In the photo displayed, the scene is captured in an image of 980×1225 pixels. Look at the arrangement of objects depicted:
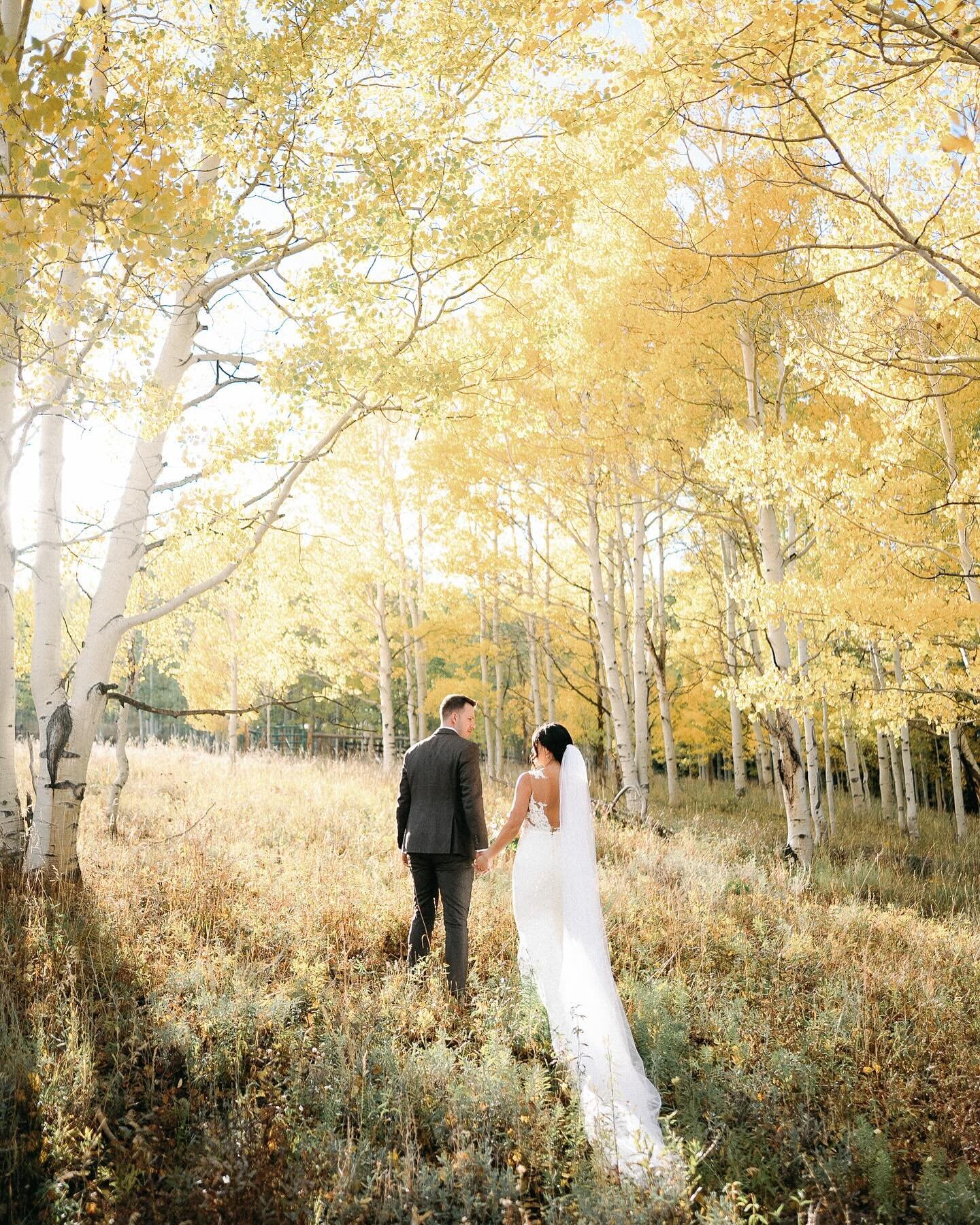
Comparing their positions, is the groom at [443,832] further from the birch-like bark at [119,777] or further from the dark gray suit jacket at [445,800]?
the birch-like bark at [119,777]

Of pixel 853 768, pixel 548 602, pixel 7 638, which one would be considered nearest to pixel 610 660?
pixel 548 602

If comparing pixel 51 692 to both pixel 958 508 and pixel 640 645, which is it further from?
pixel 958 508

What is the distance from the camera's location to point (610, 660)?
10.1m

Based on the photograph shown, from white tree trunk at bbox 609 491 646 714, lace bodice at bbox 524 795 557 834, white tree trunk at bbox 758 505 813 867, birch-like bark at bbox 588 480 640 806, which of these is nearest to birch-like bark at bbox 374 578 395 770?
white tree trunk at bbox 609 491 646 714

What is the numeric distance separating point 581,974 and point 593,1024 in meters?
0.26

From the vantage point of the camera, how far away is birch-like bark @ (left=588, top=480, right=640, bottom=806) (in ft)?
32.9

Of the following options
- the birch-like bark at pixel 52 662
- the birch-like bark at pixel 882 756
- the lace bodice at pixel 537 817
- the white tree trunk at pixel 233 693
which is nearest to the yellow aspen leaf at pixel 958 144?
the lace bodice at pixel 537 817

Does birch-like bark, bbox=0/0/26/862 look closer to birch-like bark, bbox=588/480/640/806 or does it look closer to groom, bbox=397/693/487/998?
groom, bbox=397/693/487/998

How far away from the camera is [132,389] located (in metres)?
5.25

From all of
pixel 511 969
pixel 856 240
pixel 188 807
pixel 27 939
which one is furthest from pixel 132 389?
pixel 856 240

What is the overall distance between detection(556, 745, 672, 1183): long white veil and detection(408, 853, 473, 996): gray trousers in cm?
56

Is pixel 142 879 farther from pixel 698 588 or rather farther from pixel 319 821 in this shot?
pixel 698 588

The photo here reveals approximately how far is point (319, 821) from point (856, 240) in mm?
7772

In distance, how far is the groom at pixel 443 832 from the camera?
181 inches
